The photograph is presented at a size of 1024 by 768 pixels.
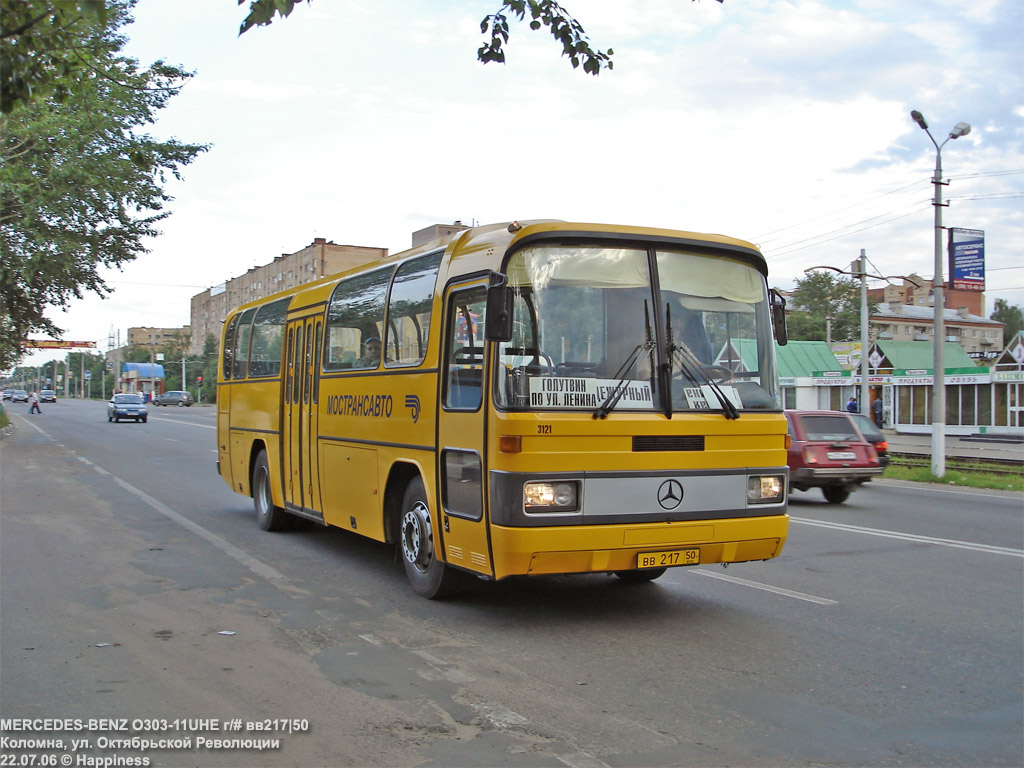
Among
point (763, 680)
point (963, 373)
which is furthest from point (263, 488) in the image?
point (963, 373)

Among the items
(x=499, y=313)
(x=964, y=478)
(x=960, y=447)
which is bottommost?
(x=960, y=447)

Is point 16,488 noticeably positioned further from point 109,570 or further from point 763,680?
point 763,680

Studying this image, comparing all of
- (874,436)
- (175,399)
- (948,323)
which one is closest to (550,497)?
(874,436)

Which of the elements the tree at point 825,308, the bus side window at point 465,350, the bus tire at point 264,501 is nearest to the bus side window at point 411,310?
the bus side window at point 465,350

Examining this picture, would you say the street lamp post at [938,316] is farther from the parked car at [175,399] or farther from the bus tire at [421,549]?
the parked car at [175,399]

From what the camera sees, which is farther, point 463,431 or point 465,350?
point 465,350

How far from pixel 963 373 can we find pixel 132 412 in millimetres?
41080

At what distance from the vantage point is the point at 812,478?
15812 millimetres

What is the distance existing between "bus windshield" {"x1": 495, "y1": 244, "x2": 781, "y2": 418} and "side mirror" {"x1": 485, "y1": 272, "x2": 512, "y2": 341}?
21 cm

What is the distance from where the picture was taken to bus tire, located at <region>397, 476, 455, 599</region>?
742 cm

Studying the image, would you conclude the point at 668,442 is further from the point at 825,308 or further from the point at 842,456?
the point at 825,308

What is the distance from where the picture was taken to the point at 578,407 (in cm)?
644

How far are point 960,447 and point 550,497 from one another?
34.3 metres

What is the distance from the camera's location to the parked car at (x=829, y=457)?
1585 cm
